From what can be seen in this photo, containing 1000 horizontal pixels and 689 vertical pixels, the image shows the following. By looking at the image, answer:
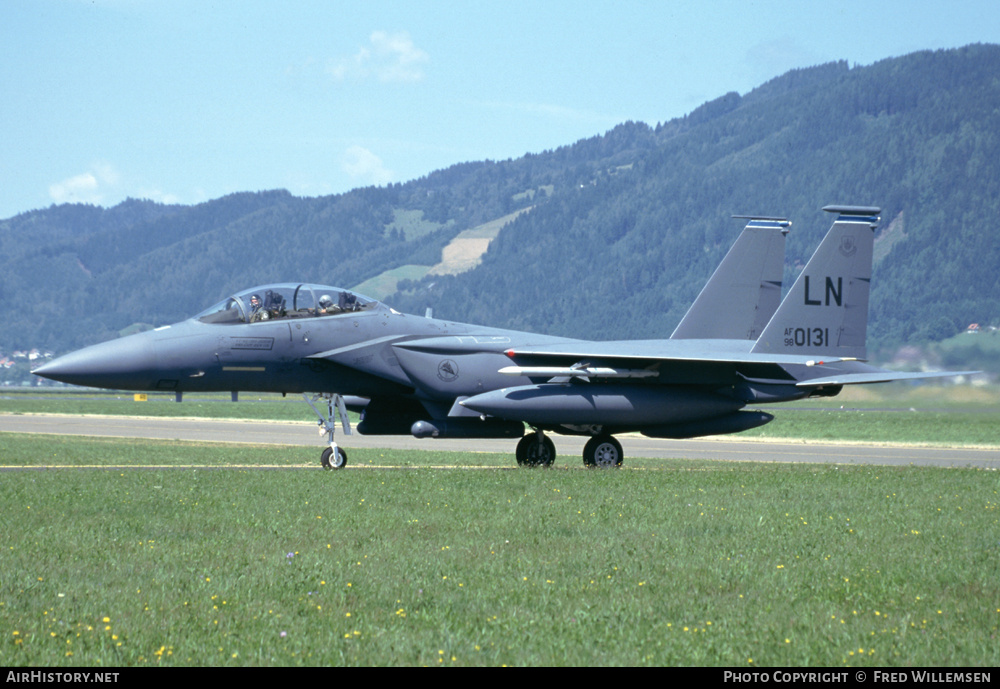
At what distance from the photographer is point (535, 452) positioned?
802 inches

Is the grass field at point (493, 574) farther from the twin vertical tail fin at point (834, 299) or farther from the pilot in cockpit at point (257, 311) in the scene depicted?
the twin vertical tail fin at point (834, 299)

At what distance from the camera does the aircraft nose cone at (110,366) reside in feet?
57.2

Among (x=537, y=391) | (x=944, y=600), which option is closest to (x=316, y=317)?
(x=537, y=391)

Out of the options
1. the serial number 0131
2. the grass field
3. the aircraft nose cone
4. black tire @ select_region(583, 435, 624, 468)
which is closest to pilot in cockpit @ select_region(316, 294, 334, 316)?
the aircraft nose cone

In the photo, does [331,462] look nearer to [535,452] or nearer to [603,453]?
[535,452]

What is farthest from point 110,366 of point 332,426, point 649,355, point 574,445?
point 574,445

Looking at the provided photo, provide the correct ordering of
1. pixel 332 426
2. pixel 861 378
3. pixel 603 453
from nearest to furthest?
pixel 332 426, pixel 861 378, pixel 603 453

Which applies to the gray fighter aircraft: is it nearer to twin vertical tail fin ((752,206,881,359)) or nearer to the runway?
twin vertical tail fin ((752,206,881,359))

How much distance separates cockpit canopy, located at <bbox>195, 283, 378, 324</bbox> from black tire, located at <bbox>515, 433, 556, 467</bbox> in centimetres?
413

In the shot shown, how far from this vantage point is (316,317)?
1930cm

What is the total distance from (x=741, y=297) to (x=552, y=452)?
18.3 ft

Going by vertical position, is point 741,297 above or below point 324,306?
above

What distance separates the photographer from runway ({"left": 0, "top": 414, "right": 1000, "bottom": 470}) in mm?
25875

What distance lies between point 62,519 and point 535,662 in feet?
23.3
